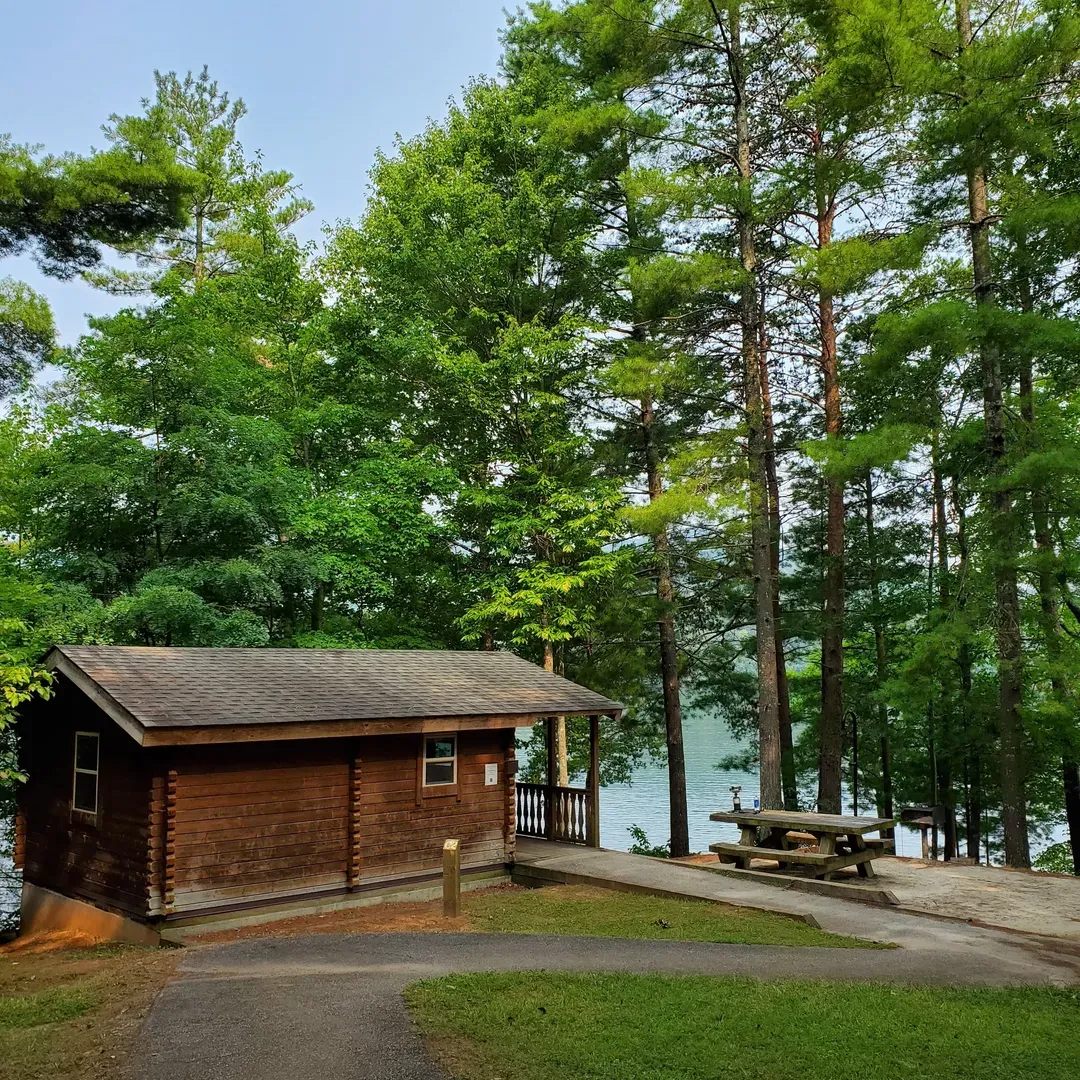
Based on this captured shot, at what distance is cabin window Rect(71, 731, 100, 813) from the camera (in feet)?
34.0

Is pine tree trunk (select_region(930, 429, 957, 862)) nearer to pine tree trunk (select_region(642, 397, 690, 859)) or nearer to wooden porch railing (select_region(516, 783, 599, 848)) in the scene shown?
pine tree trunk (select_region(642, 397, 690, 859))

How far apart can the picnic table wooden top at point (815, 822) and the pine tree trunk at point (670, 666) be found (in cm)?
709

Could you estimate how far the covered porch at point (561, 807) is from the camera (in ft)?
46.4

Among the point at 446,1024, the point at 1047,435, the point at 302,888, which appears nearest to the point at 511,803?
the point at 302,888

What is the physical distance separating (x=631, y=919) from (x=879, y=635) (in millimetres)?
15146

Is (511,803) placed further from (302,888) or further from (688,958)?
(688,958)

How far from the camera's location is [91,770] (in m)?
10.4

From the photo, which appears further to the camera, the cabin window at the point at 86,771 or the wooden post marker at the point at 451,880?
the cabin window at the point at 86,771

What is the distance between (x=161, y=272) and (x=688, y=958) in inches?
989

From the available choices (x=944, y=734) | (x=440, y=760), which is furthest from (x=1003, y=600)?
(x=440, y=760)

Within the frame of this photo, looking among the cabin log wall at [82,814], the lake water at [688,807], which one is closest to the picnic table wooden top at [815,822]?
the cabin log wall at [82,814]

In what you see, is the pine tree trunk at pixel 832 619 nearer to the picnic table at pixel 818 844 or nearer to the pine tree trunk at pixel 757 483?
the pine tree trunk at pixel 757 483

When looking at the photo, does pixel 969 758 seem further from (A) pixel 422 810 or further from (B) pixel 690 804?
(B) pixel 690 804

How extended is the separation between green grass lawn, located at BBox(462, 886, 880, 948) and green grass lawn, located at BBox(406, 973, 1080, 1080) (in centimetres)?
185
